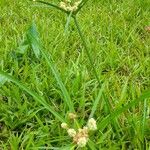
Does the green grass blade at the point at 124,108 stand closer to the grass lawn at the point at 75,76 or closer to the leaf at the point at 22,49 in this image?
the grass lawn at the point at 75,76

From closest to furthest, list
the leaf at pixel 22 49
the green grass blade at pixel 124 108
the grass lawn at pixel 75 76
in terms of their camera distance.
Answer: the green grass blade at pixel 124 108
the grass lawn at pixel 75 76
the leaf at pixel 22 49

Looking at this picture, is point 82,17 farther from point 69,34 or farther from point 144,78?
point 144,78

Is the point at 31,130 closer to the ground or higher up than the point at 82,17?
closer to the ground

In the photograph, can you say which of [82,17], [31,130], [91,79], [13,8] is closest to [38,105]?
[31,130]

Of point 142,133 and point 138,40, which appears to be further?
point 138,40

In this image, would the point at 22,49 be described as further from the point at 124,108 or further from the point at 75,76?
the point at 124,108

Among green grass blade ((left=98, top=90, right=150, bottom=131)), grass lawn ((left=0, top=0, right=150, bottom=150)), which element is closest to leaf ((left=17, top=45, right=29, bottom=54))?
grass lawn ((left=0, top=0, right=150, bottom=150))

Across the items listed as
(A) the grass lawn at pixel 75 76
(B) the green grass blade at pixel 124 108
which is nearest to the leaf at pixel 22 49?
(A) the grass lawn at pixel 75 76

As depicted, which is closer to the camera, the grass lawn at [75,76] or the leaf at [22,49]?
the grass lawn at [75,76]

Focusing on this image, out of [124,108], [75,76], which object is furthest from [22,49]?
[124,108]
